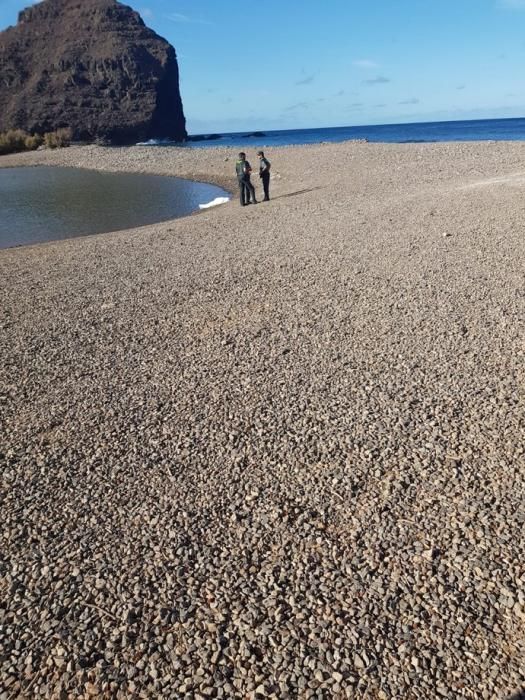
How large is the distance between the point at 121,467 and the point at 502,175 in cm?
2151

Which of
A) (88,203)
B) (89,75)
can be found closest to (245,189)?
(88,203)

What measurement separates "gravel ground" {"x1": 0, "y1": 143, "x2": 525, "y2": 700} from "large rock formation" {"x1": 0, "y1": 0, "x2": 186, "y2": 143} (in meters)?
97.4

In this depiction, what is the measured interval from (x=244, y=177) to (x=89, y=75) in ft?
340

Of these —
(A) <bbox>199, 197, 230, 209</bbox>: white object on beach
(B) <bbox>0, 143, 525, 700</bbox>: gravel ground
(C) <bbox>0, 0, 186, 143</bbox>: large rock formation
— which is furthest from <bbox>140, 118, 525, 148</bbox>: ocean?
(B) <bbox>0, 143, 525, 700</bbox>: gravel ground

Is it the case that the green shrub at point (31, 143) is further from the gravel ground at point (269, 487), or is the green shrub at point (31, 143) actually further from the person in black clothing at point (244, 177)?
the gravel ground at point (269, 487)

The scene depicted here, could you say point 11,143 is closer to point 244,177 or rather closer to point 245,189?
A: point 245,189

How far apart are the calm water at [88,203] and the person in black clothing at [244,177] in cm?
265

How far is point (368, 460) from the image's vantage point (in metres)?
4.88

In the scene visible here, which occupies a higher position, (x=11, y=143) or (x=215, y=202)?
(x=11, y=143)

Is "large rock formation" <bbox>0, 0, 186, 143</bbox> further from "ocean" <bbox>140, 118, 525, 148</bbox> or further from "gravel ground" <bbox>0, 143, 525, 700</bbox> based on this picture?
"gravel ground" <bbox>0, 143, 525, 700</bbox>

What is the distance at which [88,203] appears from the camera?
26.2 m

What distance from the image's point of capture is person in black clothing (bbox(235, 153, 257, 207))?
19.5 metres

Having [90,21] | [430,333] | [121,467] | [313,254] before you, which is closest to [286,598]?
[121,467]

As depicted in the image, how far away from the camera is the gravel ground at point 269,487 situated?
3170mm
